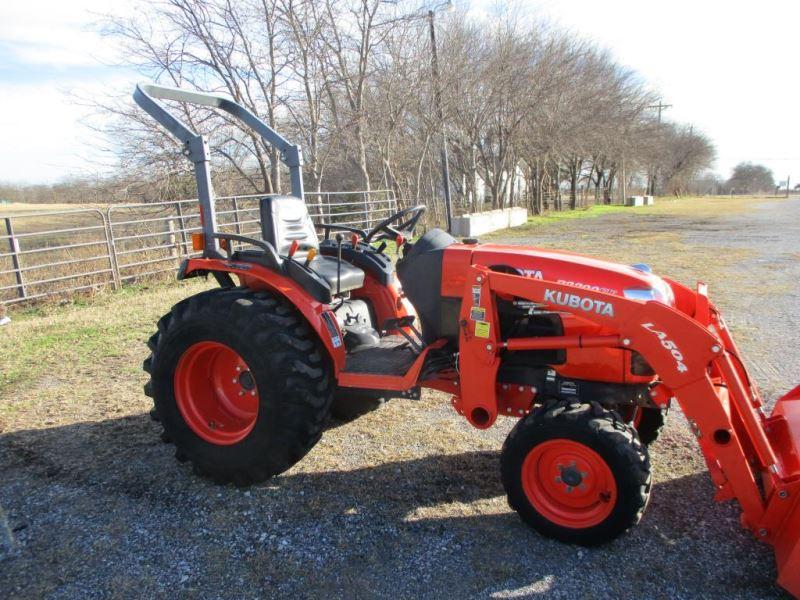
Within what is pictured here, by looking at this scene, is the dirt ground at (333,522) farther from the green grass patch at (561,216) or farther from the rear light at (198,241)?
the green grass patch at (561,216)

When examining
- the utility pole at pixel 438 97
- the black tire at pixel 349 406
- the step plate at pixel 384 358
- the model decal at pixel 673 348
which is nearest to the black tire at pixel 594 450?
the model decal at pixel 673 348

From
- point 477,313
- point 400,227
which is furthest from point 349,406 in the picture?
point 477,313

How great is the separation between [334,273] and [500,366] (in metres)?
1.17

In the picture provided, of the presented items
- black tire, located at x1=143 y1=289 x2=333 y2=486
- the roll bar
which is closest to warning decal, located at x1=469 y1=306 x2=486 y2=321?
black tire, located at x1=143 y1=289 x2=333 y2=486

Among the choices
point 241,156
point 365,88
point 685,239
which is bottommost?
point 685,239

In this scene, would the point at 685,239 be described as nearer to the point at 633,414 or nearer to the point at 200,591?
the point at 633,414

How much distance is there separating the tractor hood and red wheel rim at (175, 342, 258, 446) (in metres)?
1.49

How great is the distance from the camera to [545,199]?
1419 inches

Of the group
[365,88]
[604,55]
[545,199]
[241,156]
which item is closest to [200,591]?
[241,156]

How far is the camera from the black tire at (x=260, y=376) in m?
2.88

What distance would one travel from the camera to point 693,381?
2.30m

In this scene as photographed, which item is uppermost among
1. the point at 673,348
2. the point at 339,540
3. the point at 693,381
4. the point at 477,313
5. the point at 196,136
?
the point at 196,136

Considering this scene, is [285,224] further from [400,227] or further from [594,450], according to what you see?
[594,450]

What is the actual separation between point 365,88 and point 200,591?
13.7 meters
